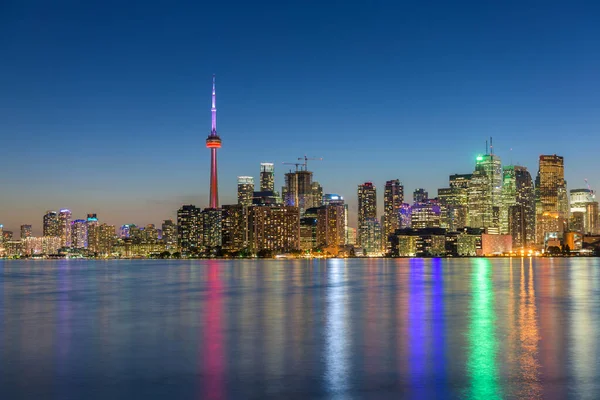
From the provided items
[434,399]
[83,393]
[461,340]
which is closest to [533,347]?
[461,340]

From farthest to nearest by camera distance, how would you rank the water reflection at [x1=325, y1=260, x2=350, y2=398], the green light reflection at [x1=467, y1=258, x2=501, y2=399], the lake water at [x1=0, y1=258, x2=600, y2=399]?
the water reflection at [x1=325, y1=260, x2=350, y2=398] → the lake water at [x1=0, y1=258, x2=600, y2=399] → the green light reflection at [x1=467, y1=258, x2=501, y2=399]

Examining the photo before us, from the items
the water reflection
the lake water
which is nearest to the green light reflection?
the lake water

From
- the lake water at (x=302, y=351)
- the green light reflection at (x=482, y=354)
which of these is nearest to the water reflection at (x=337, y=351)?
the lake water at (x=302, y=351)

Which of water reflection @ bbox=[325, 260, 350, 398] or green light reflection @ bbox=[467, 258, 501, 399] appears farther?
water reflection @ bbox=[325, 260, 350, 398]

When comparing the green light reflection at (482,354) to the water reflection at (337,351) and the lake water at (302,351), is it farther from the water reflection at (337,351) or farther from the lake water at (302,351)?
the water reflection at (337,351)

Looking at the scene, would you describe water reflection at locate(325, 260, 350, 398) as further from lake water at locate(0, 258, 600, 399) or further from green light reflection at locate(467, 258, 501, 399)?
green light reflection at locate(467, 258, 501, 399)

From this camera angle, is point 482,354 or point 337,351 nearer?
point 482,354

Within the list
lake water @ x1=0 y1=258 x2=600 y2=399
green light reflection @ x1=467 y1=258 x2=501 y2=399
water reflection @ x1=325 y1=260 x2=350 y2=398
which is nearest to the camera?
green light reflection @ x1=467 y1=258 x2=501 y2=399

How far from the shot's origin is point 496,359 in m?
23.9

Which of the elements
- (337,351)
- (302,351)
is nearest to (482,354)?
(337,351)

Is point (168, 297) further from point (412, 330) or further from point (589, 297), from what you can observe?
point (589, 297)

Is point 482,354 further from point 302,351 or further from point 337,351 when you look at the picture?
point 302,351

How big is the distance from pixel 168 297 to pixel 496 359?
40198 mm

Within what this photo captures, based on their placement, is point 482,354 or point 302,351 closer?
point 482,354
